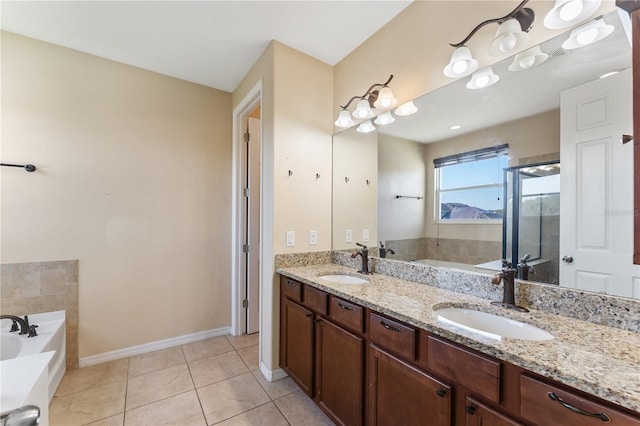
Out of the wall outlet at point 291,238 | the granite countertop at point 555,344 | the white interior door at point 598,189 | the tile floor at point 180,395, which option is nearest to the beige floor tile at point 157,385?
the tile floor at point 180,395

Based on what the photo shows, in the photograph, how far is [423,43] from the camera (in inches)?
69.8

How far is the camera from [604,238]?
3.62ft

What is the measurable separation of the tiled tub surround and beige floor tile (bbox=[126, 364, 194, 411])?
2.32 feet

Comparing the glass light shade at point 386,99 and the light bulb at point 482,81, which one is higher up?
the glass light shade at point 386,99

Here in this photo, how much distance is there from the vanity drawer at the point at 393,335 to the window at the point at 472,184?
2.66 ft

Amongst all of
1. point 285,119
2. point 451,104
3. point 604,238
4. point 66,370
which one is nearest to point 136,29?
point 285,119

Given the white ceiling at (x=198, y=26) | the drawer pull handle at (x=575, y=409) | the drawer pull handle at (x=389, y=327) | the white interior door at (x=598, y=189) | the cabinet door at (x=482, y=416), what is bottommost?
the cabinet door at (x=482, y=416)

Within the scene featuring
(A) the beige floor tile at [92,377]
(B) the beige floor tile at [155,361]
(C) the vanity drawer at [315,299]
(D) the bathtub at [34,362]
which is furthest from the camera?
(B) the beige floor tile at [155,361]

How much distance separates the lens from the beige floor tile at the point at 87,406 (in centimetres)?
173

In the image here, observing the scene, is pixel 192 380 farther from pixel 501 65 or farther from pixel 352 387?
pixel 501 65

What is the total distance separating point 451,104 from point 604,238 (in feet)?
3.36

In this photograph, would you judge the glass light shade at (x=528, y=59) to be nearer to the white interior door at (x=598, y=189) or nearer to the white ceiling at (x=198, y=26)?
the white interior door at (x=598, y=189)

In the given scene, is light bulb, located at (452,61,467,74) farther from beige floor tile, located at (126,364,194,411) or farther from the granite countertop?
beige floor tile, located at (126,364,194,411)

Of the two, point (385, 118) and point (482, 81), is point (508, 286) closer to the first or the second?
point (482, 81)
